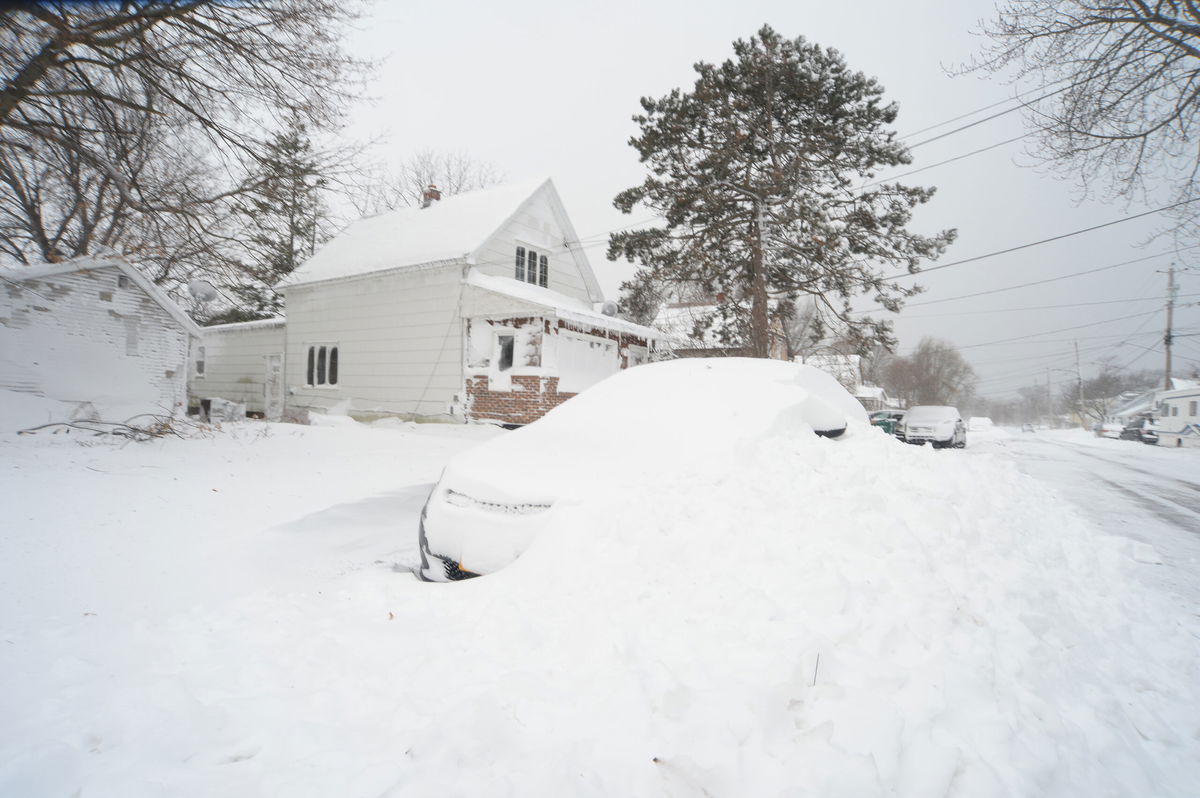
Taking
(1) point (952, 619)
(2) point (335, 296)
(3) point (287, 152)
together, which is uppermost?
(3) point (287, 152)

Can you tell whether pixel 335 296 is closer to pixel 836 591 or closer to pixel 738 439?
pixel 738 439

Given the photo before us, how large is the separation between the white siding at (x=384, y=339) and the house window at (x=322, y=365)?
0.58 feet

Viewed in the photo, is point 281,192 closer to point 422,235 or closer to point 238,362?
point 422,235

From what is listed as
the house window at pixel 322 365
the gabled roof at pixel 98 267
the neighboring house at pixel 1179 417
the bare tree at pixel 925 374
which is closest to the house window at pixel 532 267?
the house window at pixel 322 365

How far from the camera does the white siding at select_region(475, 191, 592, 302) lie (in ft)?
46.6

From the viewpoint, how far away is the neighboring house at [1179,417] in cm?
2178

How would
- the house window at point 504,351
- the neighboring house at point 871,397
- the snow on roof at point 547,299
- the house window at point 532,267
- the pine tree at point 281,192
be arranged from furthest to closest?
the neighboring house at point 871,397, the house window at point 532,267, the house window at point 504,351, the snow on roof at point 547,299, the pine tree at point 281,192

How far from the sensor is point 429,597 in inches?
116

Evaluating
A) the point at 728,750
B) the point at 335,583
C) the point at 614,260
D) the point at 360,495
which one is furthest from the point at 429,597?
the point at 614,260

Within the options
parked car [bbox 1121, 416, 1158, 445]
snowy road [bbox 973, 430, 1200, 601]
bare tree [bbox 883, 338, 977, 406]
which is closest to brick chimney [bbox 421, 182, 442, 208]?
snowy road [bbox 973, 430, 1200, 601]

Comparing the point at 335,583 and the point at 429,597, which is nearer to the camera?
the point at 429,597

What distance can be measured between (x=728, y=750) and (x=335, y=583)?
2.80 meters

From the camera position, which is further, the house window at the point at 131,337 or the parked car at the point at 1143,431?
the parked car at the point at 1143,431

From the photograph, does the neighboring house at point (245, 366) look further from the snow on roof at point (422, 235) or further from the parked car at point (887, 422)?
the parked car at point (887, 422)
